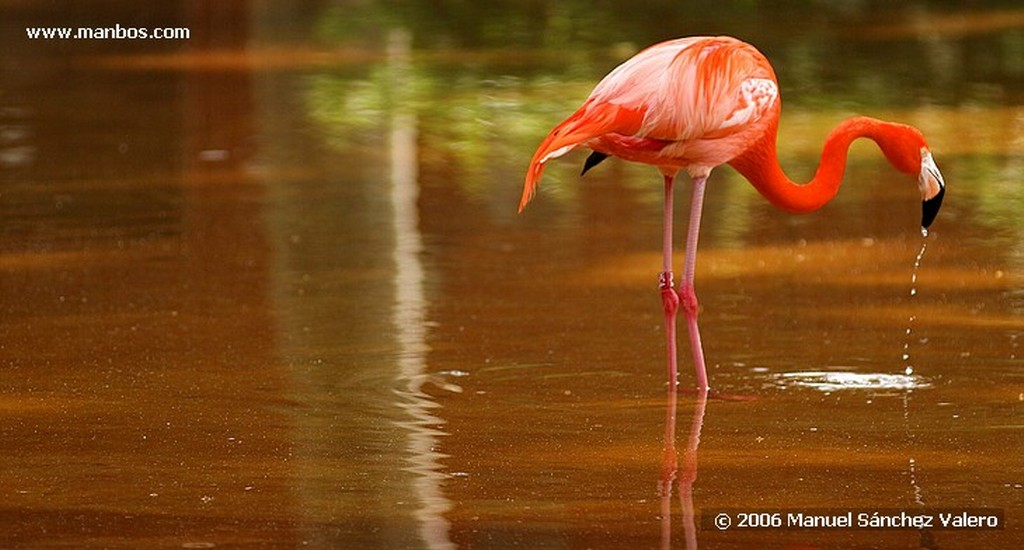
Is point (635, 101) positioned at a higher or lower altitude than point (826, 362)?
higher

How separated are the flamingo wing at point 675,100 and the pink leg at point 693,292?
205mm

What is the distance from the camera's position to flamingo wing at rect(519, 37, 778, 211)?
7.10 metres

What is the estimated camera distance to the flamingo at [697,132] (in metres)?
7.12

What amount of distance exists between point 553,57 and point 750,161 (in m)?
10.0

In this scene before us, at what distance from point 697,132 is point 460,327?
1.47 m

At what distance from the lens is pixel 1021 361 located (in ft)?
24.8

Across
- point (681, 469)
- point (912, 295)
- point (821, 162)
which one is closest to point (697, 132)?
point (821, 162)

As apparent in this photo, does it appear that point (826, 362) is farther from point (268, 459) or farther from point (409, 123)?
point (409, 123)

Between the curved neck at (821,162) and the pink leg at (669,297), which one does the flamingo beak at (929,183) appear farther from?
the pink leg at (669,297)

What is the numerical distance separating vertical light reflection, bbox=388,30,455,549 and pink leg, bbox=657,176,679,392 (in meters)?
0.78

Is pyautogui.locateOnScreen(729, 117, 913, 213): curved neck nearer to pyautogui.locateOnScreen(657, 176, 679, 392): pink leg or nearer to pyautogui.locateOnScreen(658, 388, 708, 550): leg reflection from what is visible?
pyautogui.locateOnScreen(657, 176, 679, 392): pink leg

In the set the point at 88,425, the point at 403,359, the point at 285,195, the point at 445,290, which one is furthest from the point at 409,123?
the point at 88,425

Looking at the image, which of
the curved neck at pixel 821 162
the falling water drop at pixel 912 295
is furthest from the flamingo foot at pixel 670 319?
the falling water drop at pixel 912 295

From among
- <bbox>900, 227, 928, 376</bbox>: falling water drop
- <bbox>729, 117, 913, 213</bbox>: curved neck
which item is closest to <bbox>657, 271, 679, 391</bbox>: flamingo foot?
<bbox>729, 117, 913, 213</bbox>: curved neck
